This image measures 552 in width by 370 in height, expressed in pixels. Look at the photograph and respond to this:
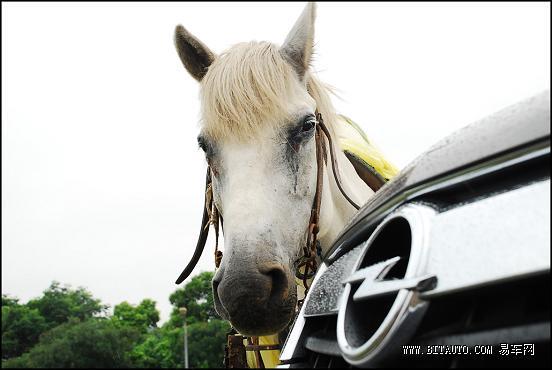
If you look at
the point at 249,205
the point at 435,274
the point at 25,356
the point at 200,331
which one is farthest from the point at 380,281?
the point at 25,356

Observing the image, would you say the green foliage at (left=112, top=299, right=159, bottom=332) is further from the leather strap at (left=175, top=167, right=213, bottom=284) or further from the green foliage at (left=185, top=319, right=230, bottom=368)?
the leather strap at (left=175, top=167, right=213, bottom=284)

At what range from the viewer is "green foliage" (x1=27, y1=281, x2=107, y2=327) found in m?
54.8

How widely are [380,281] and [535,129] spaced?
0.35 metres

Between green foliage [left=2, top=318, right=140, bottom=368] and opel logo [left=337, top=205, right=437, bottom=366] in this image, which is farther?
green foliage [left=2, top=318, right=140, bottom=368]

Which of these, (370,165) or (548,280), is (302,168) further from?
(548,280)

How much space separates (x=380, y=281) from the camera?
904mm

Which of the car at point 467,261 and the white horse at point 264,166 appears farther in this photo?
the white horse at point 264,166

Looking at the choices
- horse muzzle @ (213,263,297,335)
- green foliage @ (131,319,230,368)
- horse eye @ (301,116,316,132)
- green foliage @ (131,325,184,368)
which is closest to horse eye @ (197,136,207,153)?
horse eye @ (301,116,316,132)

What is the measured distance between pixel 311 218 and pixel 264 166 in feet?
1.38

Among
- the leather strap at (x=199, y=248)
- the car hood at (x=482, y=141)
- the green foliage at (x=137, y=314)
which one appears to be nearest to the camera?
the car hood at (x=482, y=141)

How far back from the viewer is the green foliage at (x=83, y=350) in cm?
4369

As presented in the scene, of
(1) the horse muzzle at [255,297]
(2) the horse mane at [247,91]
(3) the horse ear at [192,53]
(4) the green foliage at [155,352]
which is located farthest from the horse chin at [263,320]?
(4) the green foliage at [155,352]

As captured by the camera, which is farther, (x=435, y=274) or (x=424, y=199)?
(x=424, y=199)

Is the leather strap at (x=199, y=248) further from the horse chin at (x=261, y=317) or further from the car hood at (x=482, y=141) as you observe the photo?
the car hood at (x=482, y=141)
